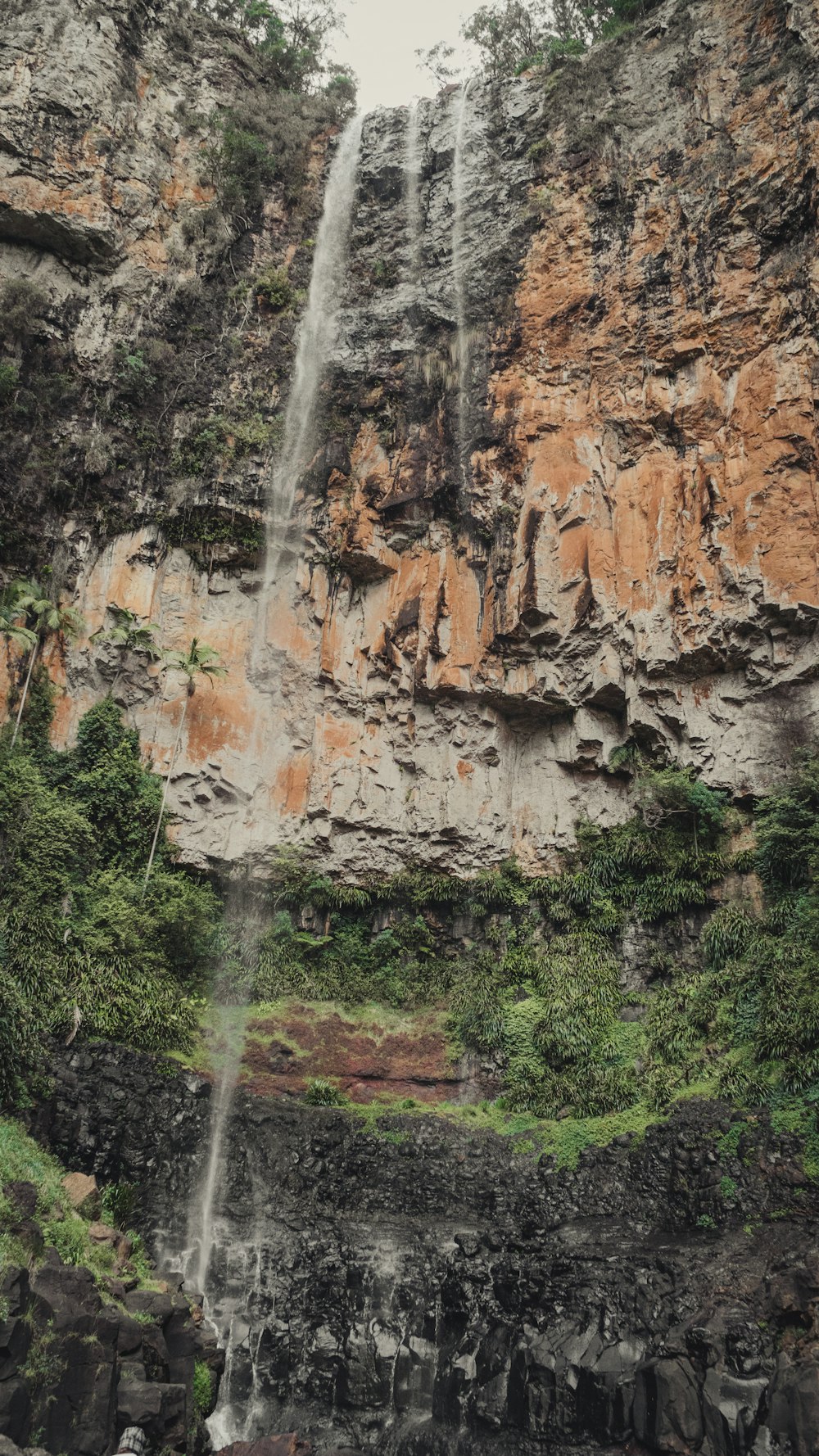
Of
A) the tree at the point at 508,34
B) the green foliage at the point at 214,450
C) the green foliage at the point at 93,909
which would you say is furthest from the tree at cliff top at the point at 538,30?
the green foliage at the point at 93,909

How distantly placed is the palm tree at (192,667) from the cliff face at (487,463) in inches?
11.4

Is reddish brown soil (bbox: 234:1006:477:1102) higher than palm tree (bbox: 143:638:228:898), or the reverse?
palm tree (bbox: 143:638:228:898)

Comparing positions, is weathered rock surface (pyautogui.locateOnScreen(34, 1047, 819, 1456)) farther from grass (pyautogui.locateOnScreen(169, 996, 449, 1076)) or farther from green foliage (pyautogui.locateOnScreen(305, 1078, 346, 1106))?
grass (pyautogui.locateOnScreen(169, 996, 449, 1076))

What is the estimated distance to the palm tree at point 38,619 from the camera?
18750mm

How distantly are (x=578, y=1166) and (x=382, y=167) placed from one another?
81.1ft

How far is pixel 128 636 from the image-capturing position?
19516 millimetres

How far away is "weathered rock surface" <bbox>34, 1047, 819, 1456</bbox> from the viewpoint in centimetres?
1012

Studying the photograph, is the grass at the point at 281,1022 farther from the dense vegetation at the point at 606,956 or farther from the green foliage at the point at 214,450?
the green foliage at the point at 214,450

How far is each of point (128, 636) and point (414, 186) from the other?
14906 millimetres

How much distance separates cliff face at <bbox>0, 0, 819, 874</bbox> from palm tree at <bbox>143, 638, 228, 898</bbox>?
11.4 inches

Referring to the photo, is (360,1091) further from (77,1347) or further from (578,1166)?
(77,1347)

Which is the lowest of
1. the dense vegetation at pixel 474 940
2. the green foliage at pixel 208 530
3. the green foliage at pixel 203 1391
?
the green foliage at pixel 203 1391

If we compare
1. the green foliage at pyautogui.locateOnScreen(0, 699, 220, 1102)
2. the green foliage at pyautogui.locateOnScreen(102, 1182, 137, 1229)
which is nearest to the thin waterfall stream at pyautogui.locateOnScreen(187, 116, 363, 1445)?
the green foliage at pyautogui.locateOnScreen(102, 1182, 137, 1229)

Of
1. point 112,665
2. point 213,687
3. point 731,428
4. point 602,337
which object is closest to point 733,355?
point 731,428
